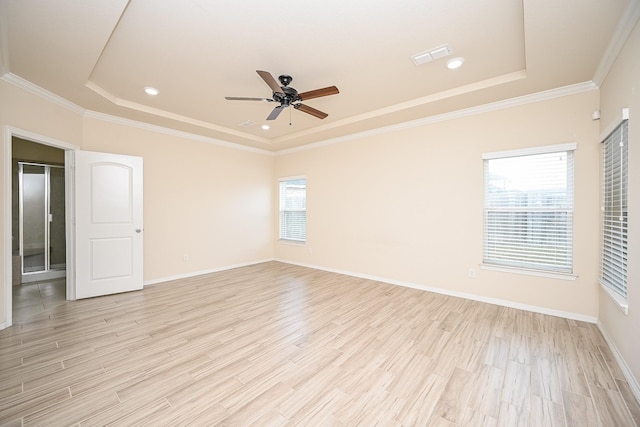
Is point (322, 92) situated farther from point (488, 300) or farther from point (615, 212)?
point (488, 300)

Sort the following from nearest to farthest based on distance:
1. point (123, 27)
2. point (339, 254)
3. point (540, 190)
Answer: point (123, 27) → point (540, 190) → point (339, 254)

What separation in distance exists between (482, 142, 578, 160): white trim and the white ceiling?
28.0 inches

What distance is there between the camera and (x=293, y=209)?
21.2ft

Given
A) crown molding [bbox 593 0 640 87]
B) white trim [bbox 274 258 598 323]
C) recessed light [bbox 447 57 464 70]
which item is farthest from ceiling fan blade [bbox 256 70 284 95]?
white trim [bbox 274 258 598 323]

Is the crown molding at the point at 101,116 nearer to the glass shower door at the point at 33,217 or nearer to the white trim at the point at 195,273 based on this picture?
the glass shower door at the point at 33,217

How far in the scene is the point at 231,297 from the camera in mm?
3875

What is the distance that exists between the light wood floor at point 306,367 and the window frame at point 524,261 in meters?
0.53

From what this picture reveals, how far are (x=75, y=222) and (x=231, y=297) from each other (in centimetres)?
254

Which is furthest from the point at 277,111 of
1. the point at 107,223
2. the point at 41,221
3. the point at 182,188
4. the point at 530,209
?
the point at 41,221

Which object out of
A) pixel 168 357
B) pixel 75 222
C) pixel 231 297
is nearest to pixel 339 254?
pixel 231 297

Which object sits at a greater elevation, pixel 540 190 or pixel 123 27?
pixel 123 27

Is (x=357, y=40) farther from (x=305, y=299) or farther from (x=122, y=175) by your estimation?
(x=122, y=175)

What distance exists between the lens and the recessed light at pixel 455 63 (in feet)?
8.80

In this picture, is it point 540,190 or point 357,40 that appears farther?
point 540,190
